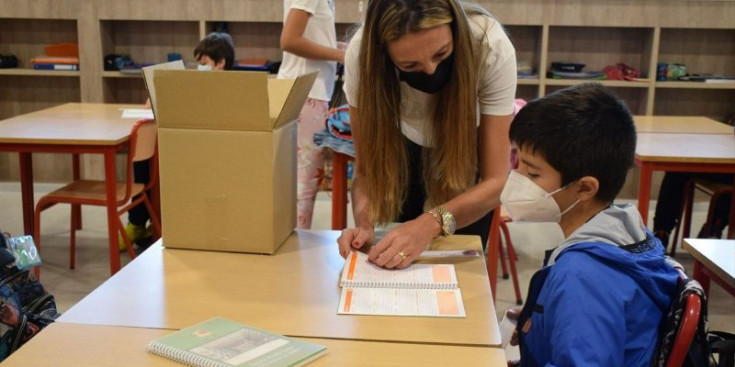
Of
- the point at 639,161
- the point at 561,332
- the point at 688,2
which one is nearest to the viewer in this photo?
the point at 561,332

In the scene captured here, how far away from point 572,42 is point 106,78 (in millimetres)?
3188

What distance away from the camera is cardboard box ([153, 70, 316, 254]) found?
151cm

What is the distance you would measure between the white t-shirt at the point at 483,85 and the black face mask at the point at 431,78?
2.1 inches

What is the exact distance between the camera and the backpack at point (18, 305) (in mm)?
1396

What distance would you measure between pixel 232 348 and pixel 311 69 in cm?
204

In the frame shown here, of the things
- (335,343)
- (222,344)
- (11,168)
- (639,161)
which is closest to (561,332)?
(335,343)

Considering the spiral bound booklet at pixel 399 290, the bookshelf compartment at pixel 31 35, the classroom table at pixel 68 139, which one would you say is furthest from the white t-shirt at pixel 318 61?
the bookshelf compartment at pixel 31 35

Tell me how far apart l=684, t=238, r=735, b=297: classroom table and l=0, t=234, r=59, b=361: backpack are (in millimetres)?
→ 1420

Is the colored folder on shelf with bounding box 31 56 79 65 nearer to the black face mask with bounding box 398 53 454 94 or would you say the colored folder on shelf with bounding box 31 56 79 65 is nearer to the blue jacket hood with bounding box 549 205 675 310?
the black face mask with bounding box 398 53 454 94

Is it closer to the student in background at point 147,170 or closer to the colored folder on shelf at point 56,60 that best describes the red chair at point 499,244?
the student in background at point 147,170

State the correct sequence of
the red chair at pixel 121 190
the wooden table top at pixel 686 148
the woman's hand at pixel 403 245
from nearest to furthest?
1. the woman's hand at pixel 403 245
2. the wooden table top at pixel 686 148
3. the red chair at pixel 121 190

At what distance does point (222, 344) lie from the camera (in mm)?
1129

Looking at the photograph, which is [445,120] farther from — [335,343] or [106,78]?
[106,78]

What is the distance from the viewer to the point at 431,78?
1.61 m
